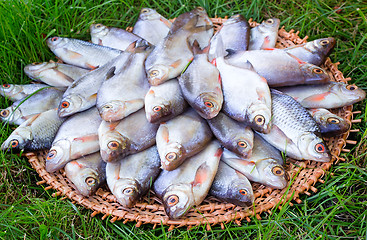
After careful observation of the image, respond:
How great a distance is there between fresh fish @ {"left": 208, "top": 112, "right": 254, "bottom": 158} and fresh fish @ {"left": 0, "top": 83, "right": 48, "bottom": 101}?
1650mm

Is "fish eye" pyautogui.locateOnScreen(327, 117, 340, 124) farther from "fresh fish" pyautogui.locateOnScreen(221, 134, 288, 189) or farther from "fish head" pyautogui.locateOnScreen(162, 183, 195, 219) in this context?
"fish head" pyautogui.locateOnScreen(162, 183, 195, 219)

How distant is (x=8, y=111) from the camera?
3.49 metres

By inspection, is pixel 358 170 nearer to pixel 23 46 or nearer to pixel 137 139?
pixel 137 139

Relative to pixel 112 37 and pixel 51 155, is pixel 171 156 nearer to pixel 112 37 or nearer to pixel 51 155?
pixel 51 155

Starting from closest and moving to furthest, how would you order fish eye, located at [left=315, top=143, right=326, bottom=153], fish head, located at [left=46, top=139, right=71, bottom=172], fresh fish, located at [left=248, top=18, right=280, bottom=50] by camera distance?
1. fish eye, located at [left=315, top=143, right=326, bottom=153]
2. fish head, located at [left=46, top=139, right=71, bottom=172]
3. fresh fish, located at [left=248, top=18, right=280, bottom=50]

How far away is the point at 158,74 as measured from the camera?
312cm

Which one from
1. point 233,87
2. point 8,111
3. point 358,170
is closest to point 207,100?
point 233,87

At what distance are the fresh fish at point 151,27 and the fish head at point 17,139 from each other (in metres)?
1.40

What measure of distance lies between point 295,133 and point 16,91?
93.7 inches

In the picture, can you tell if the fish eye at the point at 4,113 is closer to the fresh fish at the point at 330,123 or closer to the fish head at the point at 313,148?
the fish head at the point at 313,148

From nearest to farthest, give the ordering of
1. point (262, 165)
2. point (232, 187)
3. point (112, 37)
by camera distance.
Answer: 1. point (232, 187)
2. point (262, 165)
3. point (112, 37)

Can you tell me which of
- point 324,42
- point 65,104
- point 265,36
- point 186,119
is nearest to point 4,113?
point 65,104

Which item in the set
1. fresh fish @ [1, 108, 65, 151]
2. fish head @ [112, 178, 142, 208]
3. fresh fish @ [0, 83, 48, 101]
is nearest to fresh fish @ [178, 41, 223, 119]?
fish head @ [112, 178, 142, 208]

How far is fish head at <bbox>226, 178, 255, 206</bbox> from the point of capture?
2801mm
